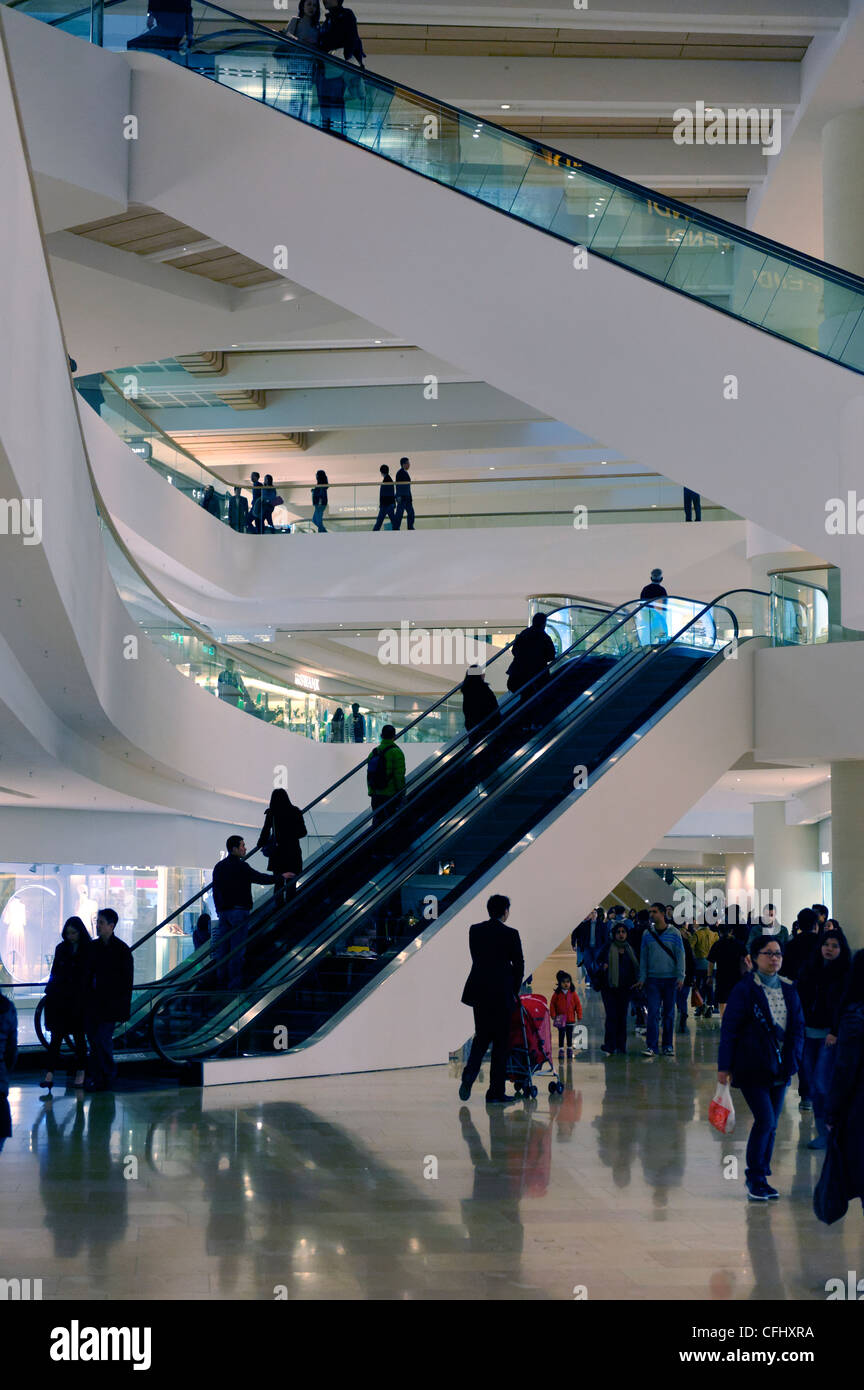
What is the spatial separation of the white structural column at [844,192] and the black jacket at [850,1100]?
42.7 ft

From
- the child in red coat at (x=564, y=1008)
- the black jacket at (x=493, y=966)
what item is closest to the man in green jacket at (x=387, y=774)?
the child in red coat at (x=564, y=1008)

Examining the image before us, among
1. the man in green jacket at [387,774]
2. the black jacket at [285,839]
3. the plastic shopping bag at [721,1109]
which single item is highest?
the man in green jacket at [387,774]

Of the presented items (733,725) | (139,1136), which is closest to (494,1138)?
(139,1136)

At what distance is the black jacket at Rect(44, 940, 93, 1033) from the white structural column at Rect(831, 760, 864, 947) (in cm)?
919

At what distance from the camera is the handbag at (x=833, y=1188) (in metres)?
5.18

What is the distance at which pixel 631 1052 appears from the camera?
13969mm

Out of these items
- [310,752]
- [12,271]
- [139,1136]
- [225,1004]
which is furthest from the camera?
[310,752]

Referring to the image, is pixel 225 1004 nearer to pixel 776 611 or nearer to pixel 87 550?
pixel 87 550

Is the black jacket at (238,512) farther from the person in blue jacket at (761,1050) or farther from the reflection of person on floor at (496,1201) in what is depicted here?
the person in blue jacket at (761,1050)

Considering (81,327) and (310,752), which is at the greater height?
(81,327)

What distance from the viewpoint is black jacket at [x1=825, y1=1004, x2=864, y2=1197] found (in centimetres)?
521

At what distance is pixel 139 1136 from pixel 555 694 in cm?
926

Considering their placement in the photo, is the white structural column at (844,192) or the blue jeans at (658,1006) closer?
the blue jeans at (658,1006)

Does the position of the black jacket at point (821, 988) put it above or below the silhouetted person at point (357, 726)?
below
